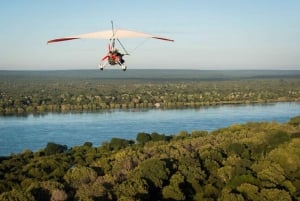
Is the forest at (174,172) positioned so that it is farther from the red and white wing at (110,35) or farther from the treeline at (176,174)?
the red and white wing at (110,35)

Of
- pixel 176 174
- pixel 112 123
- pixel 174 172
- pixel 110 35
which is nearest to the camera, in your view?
pixel 110 35

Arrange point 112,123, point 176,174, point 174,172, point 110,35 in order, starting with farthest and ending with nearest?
point 112,123 < point 174,172 < point 176,174 < point 110,35

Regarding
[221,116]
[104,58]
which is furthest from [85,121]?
[104,58]

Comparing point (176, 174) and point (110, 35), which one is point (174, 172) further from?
point (110, 35)

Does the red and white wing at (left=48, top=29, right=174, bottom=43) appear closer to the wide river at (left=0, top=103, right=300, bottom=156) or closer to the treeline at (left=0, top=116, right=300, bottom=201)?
the treeline at (left=0, top=116, right=300, bottom=201)

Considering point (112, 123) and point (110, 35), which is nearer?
point (110, 35)

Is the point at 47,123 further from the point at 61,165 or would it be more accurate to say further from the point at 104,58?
the point at 104,58

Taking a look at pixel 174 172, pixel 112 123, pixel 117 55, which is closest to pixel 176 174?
pixel 174 172

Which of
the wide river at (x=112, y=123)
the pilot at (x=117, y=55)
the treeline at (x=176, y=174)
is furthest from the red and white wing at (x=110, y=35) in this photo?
the wide river at (x=112, y=123)
